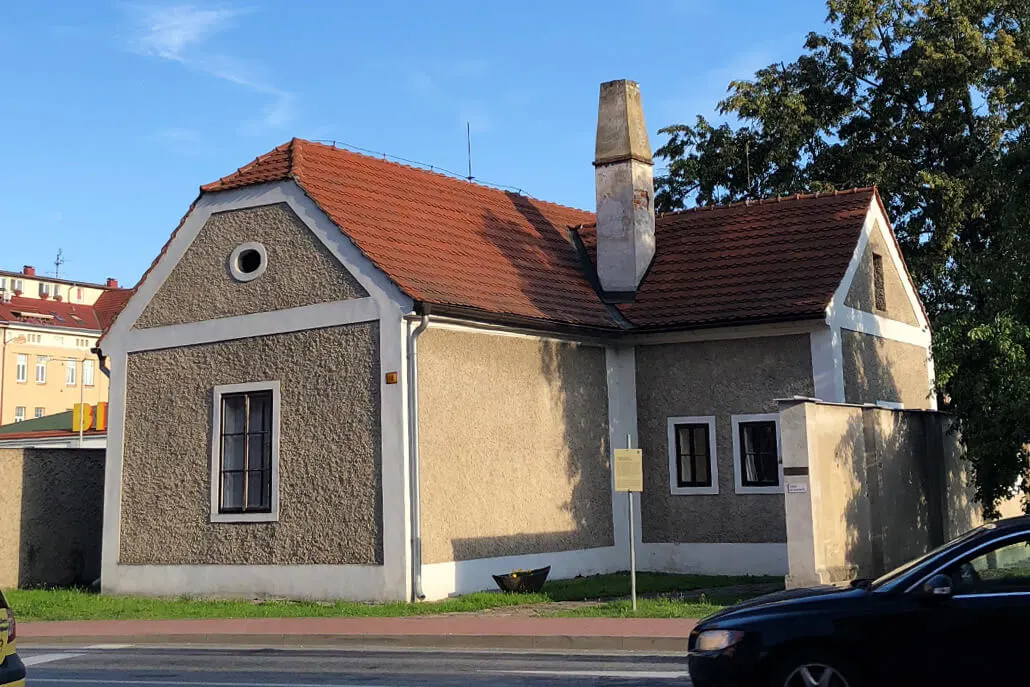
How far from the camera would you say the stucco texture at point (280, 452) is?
17.5 metres

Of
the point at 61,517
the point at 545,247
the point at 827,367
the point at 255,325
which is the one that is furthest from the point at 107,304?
the point at 827,367

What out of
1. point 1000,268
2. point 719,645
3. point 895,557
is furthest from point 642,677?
point 1000,268

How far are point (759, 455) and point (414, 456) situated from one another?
6.25m

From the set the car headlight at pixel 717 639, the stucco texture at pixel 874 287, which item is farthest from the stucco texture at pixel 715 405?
the car headlight at pixel 717 639

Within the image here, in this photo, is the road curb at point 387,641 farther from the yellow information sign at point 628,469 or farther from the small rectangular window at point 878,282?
the small rectangular window at point 878,282

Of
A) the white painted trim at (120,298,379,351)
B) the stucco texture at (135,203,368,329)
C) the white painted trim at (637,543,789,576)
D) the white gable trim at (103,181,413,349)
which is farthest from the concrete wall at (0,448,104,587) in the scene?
the white painted trim at (637,543,789,576)

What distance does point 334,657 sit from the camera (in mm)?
12664

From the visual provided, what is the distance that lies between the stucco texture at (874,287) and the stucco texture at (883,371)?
21.6 inches

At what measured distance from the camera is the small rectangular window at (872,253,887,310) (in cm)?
2172

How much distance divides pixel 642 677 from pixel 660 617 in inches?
161

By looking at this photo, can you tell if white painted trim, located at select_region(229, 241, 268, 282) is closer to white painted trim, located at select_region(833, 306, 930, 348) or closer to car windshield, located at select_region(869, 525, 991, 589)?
white painted trim, located at select_region(833, 306, 930, 348)

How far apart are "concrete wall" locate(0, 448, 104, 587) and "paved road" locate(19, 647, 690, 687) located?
335 inches

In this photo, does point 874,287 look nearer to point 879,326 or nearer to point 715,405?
point 879,326

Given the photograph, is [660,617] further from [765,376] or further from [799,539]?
[765,376]
